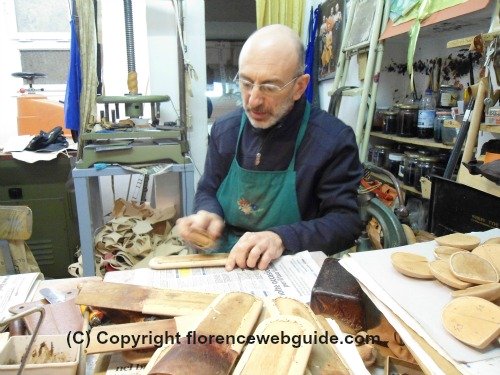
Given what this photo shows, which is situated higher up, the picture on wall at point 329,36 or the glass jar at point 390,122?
the picture on wall at point 329,36

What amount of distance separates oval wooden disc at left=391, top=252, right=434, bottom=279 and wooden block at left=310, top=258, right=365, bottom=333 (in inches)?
3.1

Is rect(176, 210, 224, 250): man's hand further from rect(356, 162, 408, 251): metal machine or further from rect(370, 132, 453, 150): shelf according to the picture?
rect(370, 132, 453, 150): shelf

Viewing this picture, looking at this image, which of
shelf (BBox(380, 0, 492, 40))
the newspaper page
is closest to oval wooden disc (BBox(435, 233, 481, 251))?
the newspaper page

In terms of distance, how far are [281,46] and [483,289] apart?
34.8 inches

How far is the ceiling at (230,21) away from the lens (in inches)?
147

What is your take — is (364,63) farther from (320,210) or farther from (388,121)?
(320,210)

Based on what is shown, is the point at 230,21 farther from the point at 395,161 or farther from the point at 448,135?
the point at 448,135

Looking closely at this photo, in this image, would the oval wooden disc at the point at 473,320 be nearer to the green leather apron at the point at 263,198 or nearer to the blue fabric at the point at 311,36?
the green leather apron at the point at 263,198

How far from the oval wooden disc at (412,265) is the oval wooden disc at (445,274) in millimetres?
13

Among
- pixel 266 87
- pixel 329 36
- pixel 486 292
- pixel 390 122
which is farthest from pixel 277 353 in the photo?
pixel 329 36

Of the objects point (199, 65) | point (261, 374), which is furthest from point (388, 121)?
point (261, 374)

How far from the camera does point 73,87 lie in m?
1.91

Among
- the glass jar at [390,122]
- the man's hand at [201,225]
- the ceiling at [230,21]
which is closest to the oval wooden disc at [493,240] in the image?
the man's hand at [201,225]

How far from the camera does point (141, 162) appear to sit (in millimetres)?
1913
